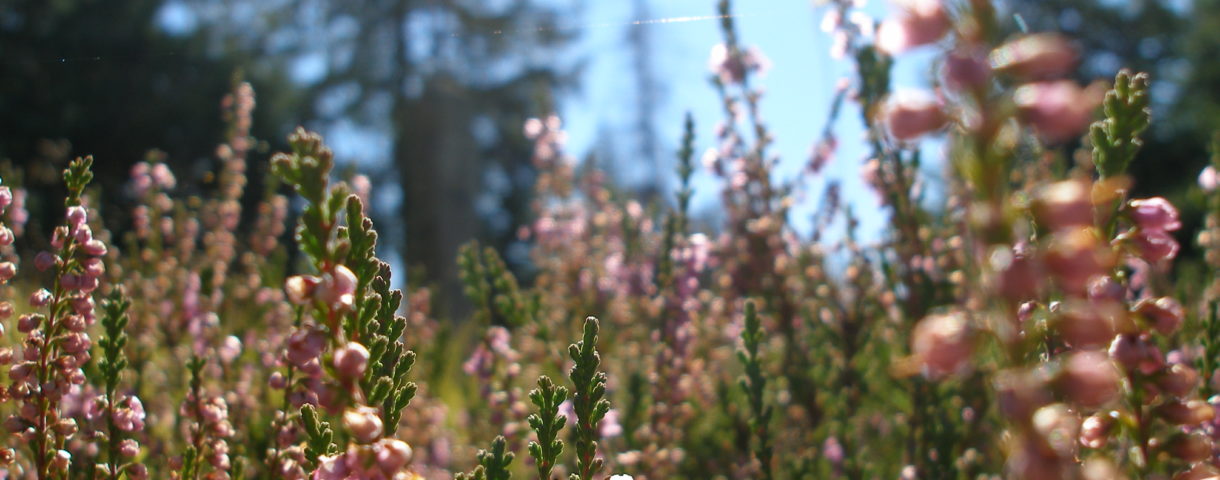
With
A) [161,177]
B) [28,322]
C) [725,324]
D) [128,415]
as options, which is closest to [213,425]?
[128,415]

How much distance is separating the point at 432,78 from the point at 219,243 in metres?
12.8

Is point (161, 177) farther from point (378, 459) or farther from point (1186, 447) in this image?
point (1186, 447)

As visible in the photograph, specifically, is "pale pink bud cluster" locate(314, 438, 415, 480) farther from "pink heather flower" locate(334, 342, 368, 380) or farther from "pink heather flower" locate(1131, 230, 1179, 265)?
"pink heather flower" locate(1131, 230, 1179, 265)

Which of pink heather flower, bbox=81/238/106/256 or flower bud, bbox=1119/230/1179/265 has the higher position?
pink heather flower, bbox=81/238/106/256

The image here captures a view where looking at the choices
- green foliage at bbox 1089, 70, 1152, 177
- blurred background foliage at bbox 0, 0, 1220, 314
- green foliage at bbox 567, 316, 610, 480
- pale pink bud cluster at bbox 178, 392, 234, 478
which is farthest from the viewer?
blurred background foliage at bbox 0, 0, 1220, 314

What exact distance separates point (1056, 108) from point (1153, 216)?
36cm

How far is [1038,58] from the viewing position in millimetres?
458

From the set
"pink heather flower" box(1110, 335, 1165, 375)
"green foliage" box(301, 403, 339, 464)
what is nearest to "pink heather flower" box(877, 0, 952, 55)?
"pink heather flower" box(1110, 335, 1165, 375)

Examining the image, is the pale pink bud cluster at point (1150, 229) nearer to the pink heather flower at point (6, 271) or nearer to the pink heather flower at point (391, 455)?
the pink heather flower at point (391, 455)

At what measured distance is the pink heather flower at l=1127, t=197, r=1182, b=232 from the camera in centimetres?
73

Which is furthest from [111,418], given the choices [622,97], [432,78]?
[622,97]

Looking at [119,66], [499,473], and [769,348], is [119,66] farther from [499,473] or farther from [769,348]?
[499,473]

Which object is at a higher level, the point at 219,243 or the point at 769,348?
the point at 219,243

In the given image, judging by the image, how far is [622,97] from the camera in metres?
24.7
